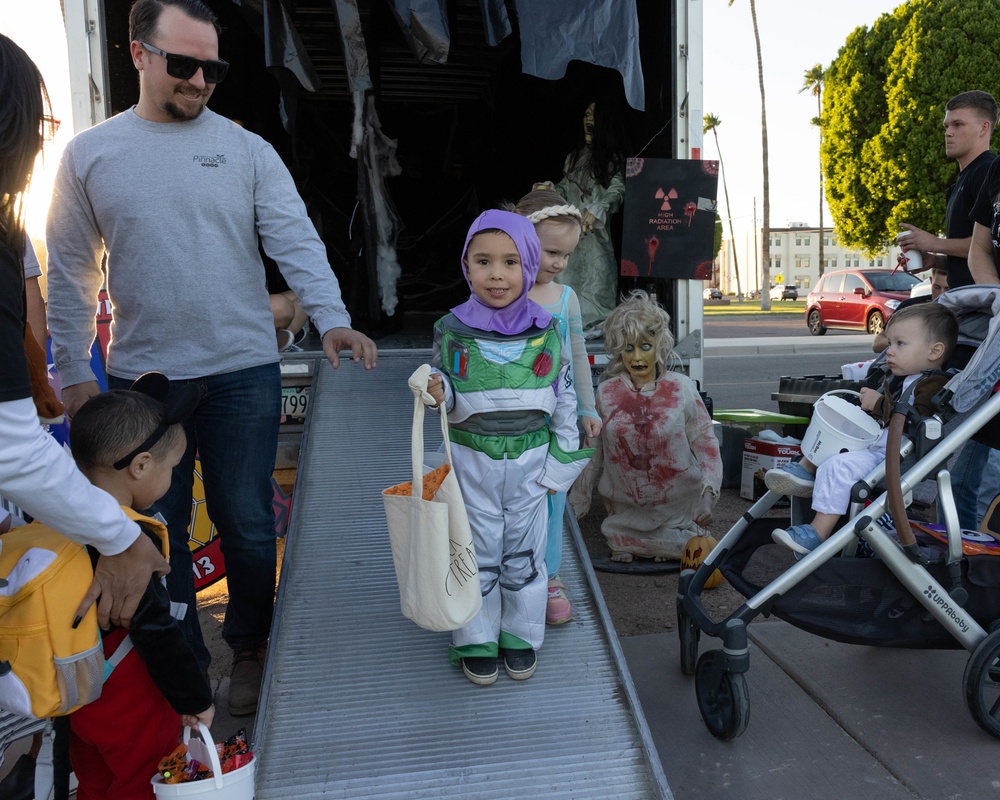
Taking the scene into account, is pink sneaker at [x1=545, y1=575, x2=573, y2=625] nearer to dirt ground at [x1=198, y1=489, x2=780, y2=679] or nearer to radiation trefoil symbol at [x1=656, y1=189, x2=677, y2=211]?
dirt ground at [x1=198, y1=489, x2=780, y2=679]

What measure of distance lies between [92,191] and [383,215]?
3721 millimetres

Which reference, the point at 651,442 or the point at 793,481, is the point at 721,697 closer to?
the point at 793,481

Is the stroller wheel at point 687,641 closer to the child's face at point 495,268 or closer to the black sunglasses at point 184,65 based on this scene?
the child's face at point 495,268

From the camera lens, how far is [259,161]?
2580mm

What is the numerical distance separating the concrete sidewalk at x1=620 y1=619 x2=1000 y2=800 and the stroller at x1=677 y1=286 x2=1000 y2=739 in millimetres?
121

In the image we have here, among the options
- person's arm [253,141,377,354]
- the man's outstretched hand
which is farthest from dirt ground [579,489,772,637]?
person's arm [253,141,377,354]

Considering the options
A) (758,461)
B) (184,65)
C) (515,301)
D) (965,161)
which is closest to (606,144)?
(965,161)

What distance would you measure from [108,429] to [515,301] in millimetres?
1296

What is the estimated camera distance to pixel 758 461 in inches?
209

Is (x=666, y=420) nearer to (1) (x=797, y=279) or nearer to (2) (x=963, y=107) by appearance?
(2) (x=963, y=107)

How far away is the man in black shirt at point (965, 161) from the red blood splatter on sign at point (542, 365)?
2571 mm

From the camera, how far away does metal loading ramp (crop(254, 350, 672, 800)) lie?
218cm

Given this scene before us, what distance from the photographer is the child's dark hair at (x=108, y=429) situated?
179 cm

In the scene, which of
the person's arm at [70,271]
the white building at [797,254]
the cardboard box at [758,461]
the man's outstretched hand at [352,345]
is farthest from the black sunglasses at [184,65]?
the white building at [797,254]
